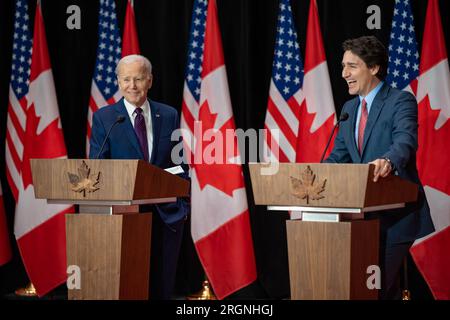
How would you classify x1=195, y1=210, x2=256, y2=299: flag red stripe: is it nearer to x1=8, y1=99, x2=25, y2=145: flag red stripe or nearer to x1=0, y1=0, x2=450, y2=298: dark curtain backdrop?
x1=0, y1=0, x2=450, y2=298: dark curtain backdrop

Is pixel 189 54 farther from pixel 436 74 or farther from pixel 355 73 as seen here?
pixel 355 73

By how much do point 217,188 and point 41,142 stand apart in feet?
5.04

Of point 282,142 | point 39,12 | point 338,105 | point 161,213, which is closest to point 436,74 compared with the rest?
point 338,105

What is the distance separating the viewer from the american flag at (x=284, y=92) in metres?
5.57

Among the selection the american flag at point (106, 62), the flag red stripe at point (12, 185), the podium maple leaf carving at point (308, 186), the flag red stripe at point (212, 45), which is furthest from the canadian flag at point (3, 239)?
the podium maple leaf carving at point (308, 186)

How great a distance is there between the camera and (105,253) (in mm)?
3336

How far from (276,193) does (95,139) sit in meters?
1.29

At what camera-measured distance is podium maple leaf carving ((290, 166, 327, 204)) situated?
2.99 meters

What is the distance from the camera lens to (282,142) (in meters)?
5.57

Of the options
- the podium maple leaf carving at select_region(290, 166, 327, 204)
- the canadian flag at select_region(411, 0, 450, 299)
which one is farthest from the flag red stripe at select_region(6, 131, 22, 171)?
the podium maple leaf carving at select_region(290, 166, 327, 204)

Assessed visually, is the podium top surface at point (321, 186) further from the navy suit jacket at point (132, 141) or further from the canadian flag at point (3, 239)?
the canadian flag at point (3, 239)

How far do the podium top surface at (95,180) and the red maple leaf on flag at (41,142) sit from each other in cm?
237

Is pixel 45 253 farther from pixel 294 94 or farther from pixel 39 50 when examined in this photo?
pixel 294 94
